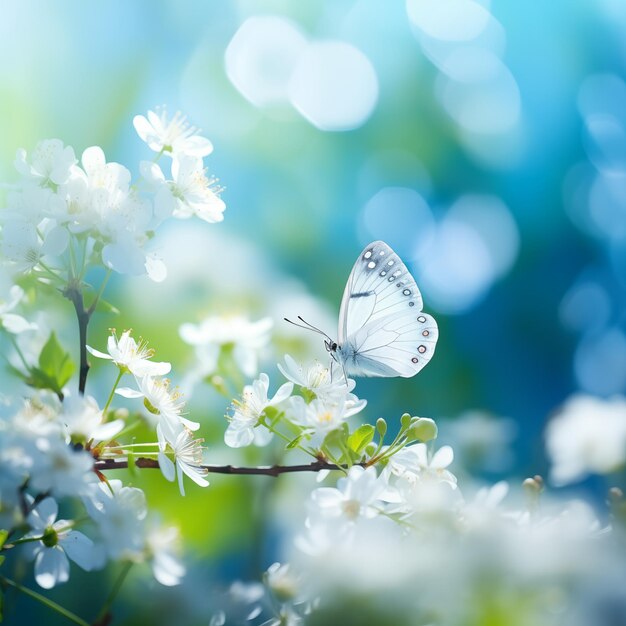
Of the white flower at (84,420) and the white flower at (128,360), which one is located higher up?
the white flower at (84,420)

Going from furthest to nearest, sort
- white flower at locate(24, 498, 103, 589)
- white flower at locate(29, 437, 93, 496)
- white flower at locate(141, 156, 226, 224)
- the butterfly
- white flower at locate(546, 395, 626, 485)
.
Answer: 1. white flower at locate(546, 395, 626, 485)
2. the butterfly
3. white flower at locate(141, 156, 226, 224)
4. white flower at locate(24, 498, 103, 589)
5. white flower at locate(29, 437, 93, 496)

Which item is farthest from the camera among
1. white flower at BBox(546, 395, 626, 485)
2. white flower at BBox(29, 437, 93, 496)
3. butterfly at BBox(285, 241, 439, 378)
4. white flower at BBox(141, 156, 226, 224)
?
white flower at BBox(546, 395, 626, 485)

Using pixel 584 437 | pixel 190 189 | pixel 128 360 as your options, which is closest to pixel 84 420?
pixel 128 360

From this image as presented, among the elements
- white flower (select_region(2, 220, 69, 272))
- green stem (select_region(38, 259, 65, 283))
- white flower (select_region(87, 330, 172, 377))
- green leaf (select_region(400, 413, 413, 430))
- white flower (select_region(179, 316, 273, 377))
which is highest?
white flower (select_region(2, 220, 69, 272))

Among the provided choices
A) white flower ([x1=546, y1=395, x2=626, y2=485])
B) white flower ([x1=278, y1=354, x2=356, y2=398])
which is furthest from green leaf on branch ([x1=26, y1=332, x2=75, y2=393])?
white flower ([x1=546, y1=395, x2=626, y2=485])

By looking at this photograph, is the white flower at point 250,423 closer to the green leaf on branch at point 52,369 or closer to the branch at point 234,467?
the branch at point 234,467

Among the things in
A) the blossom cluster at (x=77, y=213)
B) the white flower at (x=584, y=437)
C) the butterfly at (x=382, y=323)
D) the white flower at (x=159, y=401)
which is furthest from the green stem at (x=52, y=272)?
the white flower at (x=584, y=437)

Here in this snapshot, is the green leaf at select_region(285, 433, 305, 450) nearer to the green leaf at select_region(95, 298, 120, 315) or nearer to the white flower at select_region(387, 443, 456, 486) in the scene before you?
the white flower at select_region(387, 443, 456, 486)
